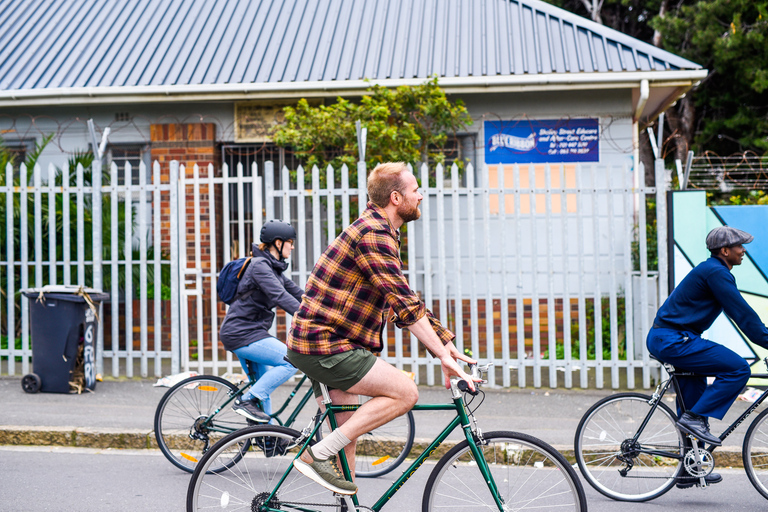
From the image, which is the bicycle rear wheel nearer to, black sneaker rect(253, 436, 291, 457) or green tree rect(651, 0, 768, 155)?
black sneaker rect(253, 436, 291, 457)

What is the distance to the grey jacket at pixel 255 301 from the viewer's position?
15.9ft

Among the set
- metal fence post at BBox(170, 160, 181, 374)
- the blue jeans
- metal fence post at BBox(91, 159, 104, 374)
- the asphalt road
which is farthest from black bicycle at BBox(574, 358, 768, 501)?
metal fence post at BBox(91, 159, 104, 374)

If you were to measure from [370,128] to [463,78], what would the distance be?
1614mm

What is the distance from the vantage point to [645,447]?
435cm

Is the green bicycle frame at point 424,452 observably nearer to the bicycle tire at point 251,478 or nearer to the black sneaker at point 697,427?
the bicycle tire at point 251,478

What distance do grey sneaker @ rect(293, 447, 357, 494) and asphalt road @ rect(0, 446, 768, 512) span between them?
1.22 meters

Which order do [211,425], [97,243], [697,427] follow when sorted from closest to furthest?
1. [697,427]
2. [211,425]
3. [97,243]

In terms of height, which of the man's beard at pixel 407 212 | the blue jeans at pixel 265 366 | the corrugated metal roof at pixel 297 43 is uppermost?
the corrugated metal roof at pixel 297 43

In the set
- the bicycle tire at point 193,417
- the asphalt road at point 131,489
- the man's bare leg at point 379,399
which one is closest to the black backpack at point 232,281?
the bicycle tire at point 193,417

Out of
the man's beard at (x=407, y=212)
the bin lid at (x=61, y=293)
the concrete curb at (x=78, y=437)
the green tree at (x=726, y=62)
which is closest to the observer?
the man's beard at (x=407, y=212)

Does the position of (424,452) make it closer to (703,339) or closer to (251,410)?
(251,410)

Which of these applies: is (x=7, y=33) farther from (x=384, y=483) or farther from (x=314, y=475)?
(x=314, y=475)

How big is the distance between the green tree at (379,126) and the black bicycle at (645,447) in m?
4.30

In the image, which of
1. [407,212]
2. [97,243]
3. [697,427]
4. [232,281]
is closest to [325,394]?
[407,212]
